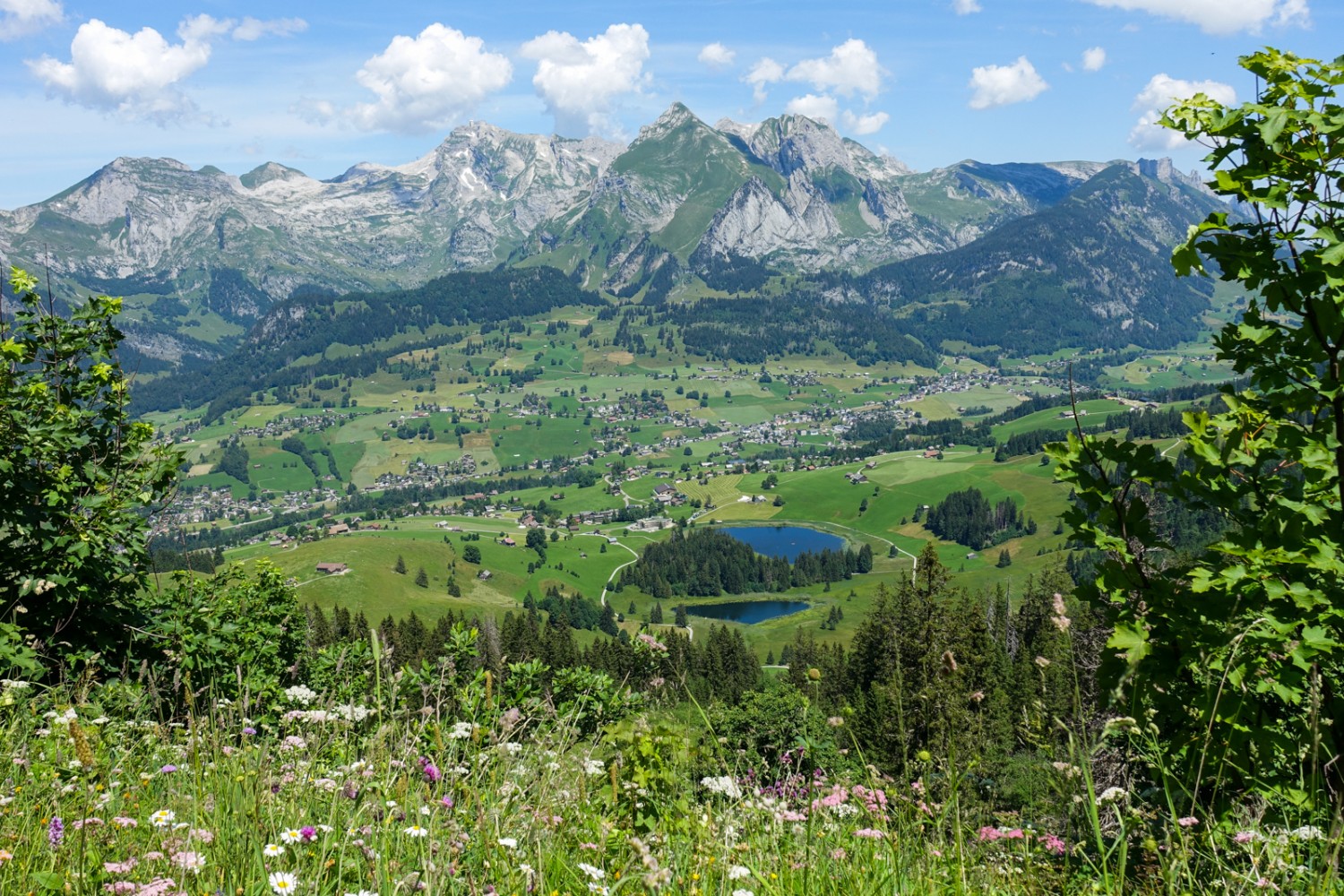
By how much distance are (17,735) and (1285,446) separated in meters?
9.78

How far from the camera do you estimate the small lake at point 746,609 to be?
178 m

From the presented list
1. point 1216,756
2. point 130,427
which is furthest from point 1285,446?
point 130,427

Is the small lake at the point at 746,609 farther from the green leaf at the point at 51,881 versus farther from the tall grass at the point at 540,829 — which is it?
the green leaf at the point at 51,881

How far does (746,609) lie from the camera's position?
609 feet

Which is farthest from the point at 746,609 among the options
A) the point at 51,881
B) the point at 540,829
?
the point at 51,881

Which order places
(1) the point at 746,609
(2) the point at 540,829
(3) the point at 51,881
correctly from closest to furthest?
(3) the point at 51,881
(2) the point at 540,829
(1) the point at 746,609

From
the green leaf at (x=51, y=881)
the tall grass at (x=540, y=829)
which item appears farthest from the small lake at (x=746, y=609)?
the green leaf at (x=51, y=881)

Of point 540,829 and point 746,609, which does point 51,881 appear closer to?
point 540,829

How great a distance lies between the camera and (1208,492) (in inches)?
251

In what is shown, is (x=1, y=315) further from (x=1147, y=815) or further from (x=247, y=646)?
(x=1147, y=815)

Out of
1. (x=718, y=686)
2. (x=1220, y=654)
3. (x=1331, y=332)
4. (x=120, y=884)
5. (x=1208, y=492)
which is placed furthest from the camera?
(x=718, y=686)

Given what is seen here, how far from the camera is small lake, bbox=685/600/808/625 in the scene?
583 feet

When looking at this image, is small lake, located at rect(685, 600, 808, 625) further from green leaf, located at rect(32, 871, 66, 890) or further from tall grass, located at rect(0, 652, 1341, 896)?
green leaf, located at rect(32, 871, 66, 890)

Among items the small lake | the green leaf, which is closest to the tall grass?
the green leaf
